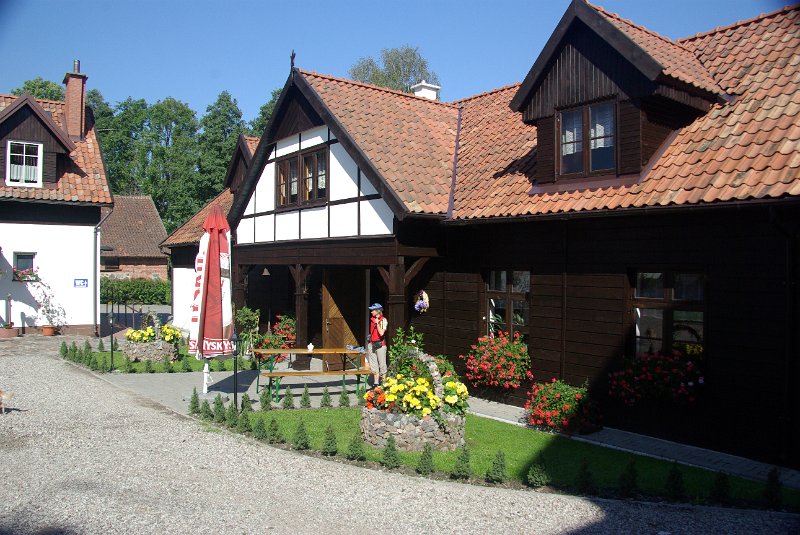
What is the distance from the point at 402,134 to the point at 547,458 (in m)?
8.29

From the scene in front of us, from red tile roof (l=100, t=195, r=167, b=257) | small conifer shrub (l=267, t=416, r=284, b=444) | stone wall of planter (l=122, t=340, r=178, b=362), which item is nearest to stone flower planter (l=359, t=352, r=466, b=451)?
small conifer shrub (l=267, t=416, r=284, b=444)

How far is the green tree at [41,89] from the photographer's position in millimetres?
62625

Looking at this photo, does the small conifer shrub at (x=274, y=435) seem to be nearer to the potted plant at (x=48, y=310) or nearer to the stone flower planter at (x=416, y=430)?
the stone flower planter at (x=416, y=430)

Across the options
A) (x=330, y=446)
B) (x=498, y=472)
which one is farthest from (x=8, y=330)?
(x=498, y=472)

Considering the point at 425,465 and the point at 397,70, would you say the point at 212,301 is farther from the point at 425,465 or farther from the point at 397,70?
the point at 397,70

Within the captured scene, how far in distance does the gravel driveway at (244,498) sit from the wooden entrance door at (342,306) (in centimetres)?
697

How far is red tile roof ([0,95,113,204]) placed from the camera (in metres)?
21.7

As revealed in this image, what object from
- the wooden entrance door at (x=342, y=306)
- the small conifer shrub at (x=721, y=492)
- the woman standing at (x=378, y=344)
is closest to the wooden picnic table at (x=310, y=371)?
the woman standing at (x=378, y=344)

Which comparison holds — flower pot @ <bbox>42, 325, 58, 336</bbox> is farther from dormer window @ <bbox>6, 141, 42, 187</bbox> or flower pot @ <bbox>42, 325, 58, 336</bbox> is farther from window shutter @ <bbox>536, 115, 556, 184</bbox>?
window shutter @ <bbox>536, 115, 556, 184</bbox>

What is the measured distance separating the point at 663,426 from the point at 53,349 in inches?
650

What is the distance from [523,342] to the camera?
12.0 metres

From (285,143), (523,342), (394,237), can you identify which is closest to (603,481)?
(523,342)

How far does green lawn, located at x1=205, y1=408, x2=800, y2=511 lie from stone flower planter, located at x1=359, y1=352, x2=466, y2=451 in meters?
0.16

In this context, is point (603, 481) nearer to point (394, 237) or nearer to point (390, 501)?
point (390, 501)
